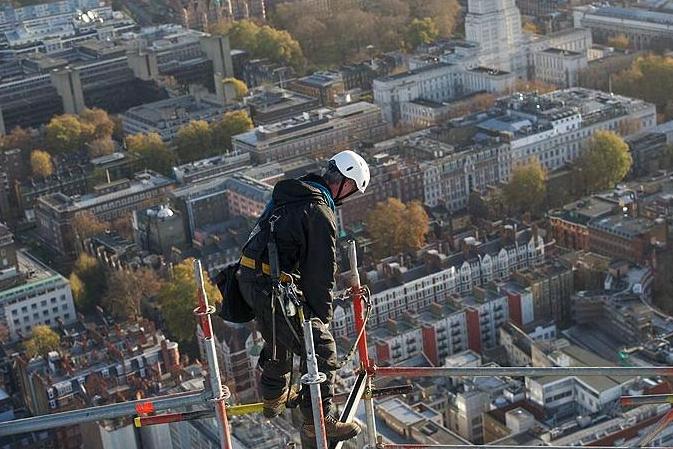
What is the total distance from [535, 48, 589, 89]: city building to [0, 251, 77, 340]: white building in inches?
718

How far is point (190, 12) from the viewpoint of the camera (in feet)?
170

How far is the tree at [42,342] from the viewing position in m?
23.1

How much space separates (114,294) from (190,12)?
27145 mm

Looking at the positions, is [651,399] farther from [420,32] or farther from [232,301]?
[420,32]

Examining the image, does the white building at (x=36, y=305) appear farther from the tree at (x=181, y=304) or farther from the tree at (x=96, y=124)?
the tree at (x=96, y=124)

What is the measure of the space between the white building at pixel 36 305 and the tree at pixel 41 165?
8901mm

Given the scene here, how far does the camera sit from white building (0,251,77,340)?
26156 millimetres

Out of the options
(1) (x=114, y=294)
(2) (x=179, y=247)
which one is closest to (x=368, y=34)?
(2) (x=179, y=247)

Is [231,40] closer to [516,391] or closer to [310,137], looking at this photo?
[310,137]

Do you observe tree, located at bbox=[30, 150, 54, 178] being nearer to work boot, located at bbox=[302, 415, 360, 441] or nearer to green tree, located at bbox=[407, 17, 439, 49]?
green tree, located at bbox=[407, 17, 439, 49]

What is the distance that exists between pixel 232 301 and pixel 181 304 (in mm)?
18710

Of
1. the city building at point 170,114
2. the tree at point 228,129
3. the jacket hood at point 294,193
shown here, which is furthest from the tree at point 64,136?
the jacket hood at point 294,193

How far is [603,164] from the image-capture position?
30.6m

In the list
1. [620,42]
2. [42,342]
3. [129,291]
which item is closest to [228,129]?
[129,291]
